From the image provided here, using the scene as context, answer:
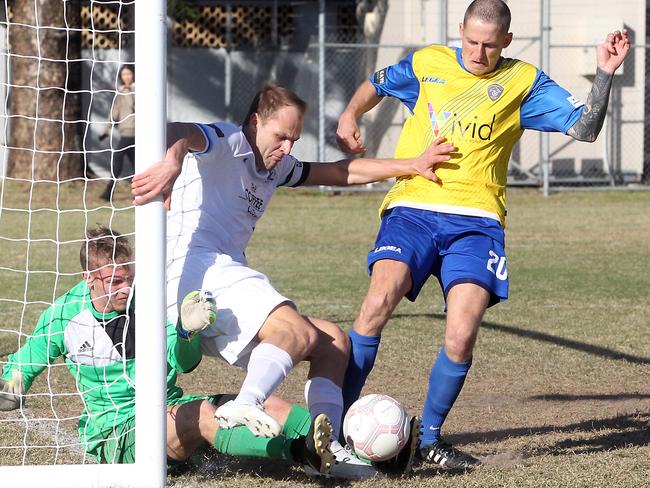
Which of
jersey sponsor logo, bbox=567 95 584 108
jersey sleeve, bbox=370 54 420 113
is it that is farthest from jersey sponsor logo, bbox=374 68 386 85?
jersey sponsor logo, bbox=567 95 584 108

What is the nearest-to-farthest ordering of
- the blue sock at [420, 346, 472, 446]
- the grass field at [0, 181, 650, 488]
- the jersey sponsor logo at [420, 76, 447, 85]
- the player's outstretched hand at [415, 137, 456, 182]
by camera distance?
the grass field at [0, 181, 650, 488] → the blue sock at [420, 346, 472, 446] → the player's outstretched hand at [415, 137, 456, 182] → the jersey sponsor logo at [420, 76, 447, 85]

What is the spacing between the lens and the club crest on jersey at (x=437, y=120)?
207 inches

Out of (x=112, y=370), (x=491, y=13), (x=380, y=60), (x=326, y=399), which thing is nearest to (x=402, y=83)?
(x=491, y=13)

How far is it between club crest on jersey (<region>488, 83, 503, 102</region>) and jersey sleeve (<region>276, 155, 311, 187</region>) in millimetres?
874

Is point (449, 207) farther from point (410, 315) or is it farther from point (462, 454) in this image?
point (410, 315)

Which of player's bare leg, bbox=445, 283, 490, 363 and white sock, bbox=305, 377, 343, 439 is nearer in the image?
white sock, bbox=305, 377, 343, 439

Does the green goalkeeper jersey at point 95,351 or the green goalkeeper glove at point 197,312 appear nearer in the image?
the green goalkeeper glove at point 197,312

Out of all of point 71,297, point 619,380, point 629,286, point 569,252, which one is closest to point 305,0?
point 569,252

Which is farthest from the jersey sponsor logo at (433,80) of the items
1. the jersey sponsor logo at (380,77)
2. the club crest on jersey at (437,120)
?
the jersey sponsor logo at (380,77)

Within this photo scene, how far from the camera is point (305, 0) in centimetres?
2325

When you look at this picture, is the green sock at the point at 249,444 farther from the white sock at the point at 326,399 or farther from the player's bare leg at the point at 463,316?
the player's bare leg at the point at 463,316

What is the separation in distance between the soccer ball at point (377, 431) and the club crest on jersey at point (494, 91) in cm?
152

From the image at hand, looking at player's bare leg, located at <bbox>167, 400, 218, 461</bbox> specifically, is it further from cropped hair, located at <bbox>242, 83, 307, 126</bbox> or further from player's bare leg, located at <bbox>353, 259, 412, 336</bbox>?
cropped hair, located at <bbox>242, 83, 307, 126</bbox>

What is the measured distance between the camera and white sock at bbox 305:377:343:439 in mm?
4719
